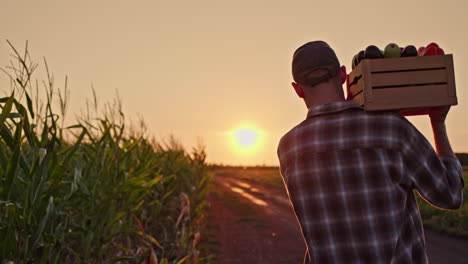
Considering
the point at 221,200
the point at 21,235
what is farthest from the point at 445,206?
the point at 221,200

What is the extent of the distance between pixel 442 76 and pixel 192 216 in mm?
6522

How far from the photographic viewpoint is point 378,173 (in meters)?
1.96

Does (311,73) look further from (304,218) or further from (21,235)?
(21,235)

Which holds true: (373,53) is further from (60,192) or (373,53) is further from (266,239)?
(266,239)

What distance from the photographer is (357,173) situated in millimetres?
1994

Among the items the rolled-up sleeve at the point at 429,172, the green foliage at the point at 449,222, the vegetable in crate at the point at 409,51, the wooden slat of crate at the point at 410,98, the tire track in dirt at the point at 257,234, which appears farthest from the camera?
the green foliage at the point at 449,222

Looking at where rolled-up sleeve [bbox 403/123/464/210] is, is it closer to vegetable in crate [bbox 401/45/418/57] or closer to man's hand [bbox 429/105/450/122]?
man's hand [bbox 429/105/450/122]

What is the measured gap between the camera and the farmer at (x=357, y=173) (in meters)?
1.95

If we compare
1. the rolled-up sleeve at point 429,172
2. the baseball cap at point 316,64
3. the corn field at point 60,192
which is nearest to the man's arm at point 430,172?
the rolled-up sleeve at point 429,172

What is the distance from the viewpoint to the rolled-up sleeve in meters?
1.94

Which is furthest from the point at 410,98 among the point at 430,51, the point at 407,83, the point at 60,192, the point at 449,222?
the point at 449,222

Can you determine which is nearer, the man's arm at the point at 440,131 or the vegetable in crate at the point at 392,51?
the man's arm at the point at 440,131

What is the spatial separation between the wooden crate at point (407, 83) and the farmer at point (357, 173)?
59 millimetres

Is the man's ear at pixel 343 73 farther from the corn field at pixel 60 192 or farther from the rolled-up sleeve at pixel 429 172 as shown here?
the corn field at pixel 60 192
